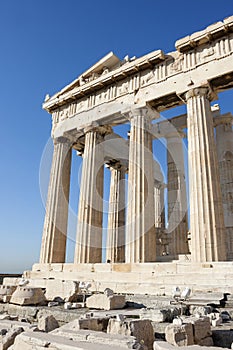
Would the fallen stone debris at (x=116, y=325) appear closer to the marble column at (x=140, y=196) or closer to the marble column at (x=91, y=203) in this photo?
the marble column at (x=140, y=196)

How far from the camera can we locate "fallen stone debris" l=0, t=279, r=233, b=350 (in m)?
4.63

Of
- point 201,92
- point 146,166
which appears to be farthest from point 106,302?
point 201,92

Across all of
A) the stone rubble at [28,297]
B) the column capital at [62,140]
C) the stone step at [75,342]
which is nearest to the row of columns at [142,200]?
the column capital at [62,140]

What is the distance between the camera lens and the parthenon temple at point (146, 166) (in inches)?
603

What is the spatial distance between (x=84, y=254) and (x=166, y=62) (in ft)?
46.1

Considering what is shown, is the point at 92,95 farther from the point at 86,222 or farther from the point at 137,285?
the point at 137,285

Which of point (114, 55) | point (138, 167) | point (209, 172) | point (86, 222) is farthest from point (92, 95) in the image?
point (209, 172)

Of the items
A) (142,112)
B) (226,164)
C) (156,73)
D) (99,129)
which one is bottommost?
(226,164)

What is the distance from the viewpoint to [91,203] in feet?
70.9

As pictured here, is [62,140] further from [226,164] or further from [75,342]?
[75,342]

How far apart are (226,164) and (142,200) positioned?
817cm

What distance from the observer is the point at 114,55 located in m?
23.0

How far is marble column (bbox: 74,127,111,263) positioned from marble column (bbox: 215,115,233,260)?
29.5 feet

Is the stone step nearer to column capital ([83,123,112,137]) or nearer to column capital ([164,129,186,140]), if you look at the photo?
column capital ([83,123,112,137])
